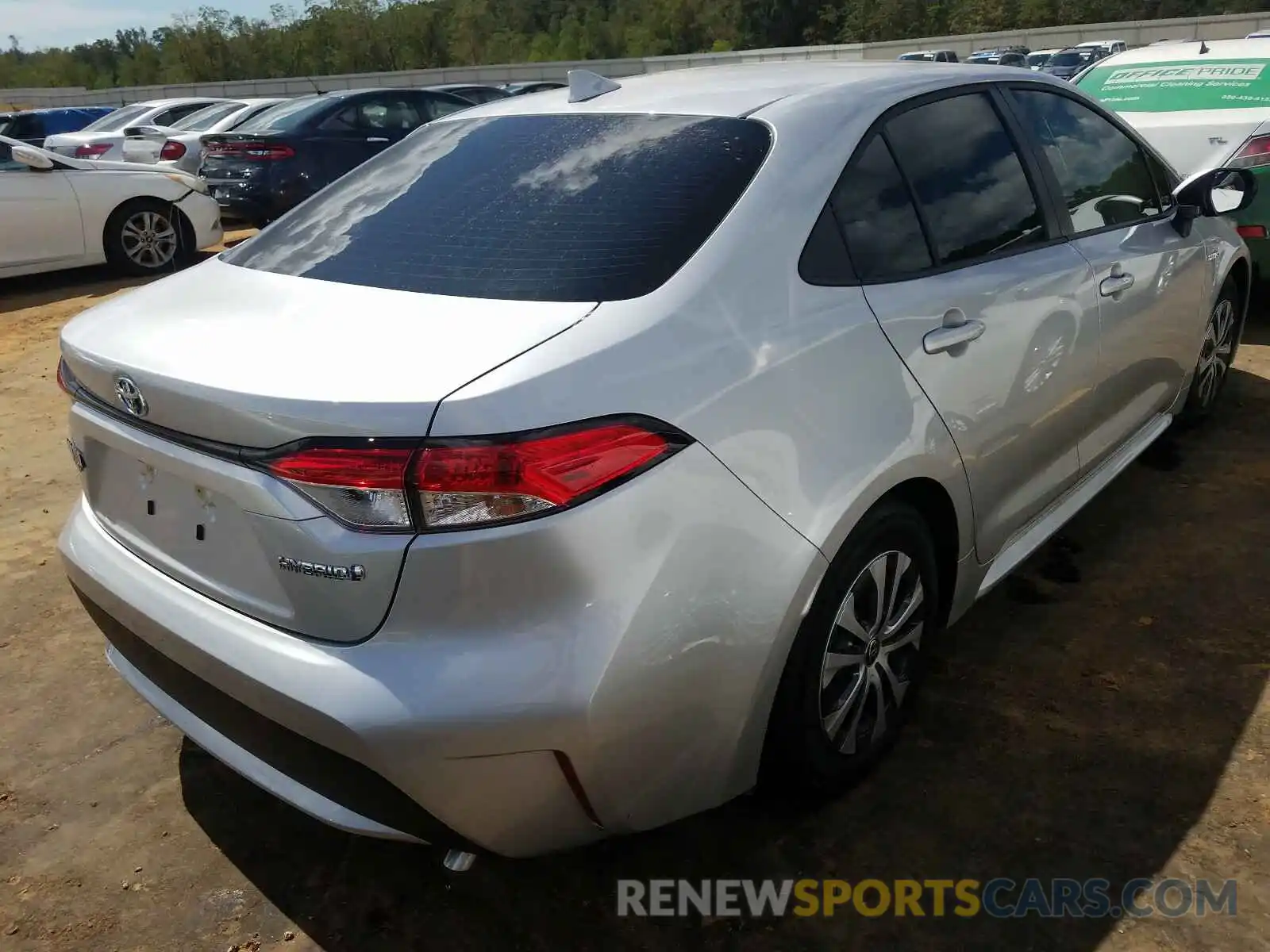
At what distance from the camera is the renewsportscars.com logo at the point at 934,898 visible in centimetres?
216

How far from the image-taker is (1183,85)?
619cm

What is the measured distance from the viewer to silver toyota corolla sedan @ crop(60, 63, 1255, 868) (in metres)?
1.73

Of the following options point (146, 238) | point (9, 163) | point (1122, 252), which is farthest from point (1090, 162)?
point (9, 163)

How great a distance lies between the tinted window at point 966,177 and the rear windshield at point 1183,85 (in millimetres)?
3812

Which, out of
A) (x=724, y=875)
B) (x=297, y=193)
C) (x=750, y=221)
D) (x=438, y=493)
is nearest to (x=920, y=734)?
(x=724, y=875)

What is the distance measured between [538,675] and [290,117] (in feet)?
35.1

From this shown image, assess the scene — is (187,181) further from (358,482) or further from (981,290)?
(358,482)

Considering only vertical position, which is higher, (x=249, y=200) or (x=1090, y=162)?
(x=1090, y=162)

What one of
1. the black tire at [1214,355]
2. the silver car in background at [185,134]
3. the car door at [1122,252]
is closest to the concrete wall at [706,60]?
the silver car in background at [185,134]

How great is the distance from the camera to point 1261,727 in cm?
268

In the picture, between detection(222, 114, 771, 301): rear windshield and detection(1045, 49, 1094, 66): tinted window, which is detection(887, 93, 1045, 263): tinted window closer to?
detection(222, 114, 771, 301): rear windshield

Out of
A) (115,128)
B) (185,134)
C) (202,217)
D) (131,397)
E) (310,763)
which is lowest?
(310,763)

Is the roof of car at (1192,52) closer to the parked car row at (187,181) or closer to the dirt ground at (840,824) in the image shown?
the parked car row at (187,181)

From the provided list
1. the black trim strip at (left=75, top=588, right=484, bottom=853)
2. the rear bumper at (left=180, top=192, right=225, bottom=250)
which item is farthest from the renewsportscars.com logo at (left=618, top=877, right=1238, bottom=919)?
the rear bumper at (left=180, top=192, right=225, bottom=250)
